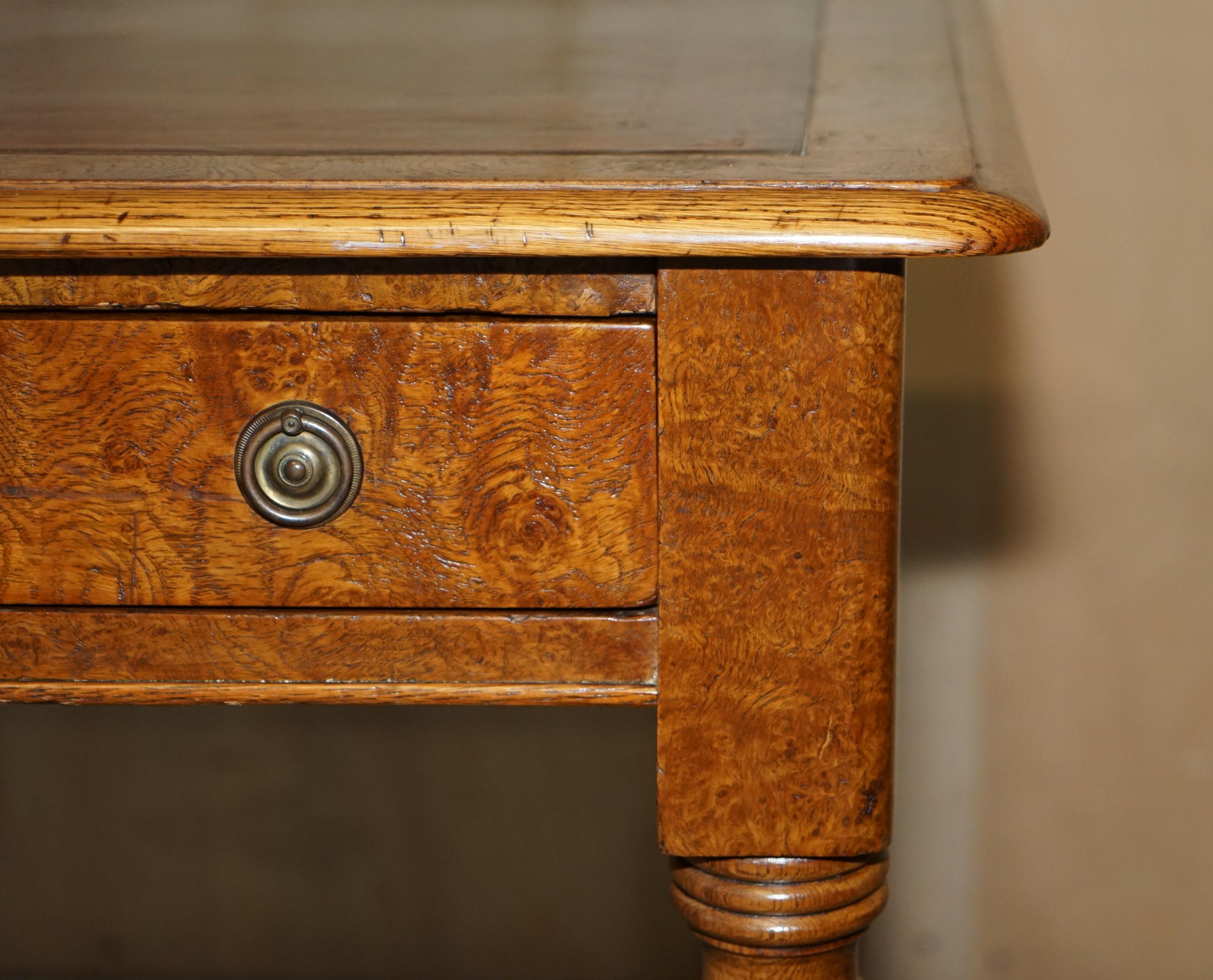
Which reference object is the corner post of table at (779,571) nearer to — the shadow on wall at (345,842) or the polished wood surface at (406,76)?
the polished wood surface at (406,76)

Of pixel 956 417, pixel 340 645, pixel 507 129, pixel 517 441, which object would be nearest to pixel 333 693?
pixel 340 645

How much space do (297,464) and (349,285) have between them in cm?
7

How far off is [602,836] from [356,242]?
106 centimetres

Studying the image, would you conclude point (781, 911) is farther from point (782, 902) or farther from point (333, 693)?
point (333, 693)

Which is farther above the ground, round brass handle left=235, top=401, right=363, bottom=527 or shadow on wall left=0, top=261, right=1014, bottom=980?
round brass handle left=235, top=401, right=363, bottom=527


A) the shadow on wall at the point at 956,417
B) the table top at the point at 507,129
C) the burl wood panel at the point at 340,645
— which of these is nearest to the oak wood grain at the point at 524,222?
the table top at the point at 507,129

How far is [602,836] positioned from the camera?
4.57ft

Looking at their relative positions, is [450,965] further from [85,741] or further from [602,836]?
[85,741]

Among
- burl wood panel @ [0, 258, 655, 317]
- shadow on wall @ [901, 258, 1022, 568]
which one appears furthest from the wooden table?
shadow on wall @ [901, 258, 1022, 568]

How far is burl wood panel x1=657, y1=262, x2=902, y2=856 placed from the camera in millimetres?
466

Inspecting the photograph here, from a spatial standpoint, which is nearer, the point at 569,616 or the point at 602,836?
the point at 569,616

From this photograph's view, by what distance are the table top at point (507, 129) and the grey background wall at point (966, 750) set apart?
484mm

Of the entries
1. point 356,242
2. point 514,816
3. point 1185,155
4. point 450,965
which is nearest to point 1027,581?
point 1185,155

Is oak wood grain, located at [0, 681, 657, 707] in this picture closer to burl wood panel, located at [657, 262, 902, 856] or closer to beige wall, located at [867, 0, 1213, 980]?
burl wood panel, located at [657, 262, 902, 856]
